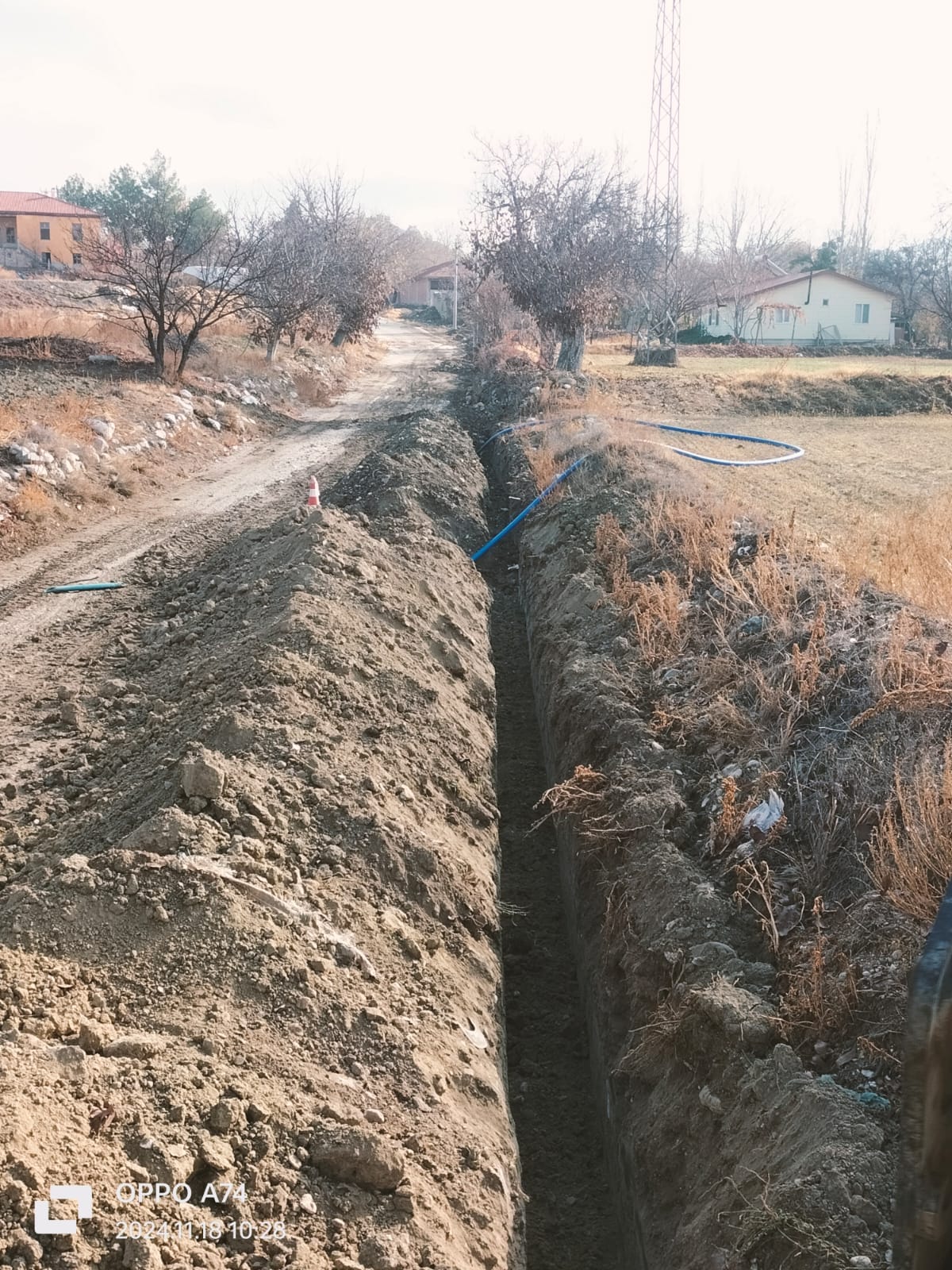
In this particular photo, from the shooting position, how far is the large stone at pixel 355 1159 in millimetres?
3336

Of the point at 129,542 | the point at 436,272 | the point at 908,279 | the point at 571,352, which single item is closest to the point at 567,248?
the point at 571,352

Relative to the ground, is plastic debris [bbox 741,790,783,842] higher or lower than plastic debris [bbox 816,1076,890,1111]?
higher

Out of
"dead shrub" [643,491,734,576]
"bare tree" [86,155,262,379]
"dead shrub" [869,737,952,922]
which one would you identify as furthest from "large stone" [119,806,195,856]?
"bare tree" [86,155,262,379]

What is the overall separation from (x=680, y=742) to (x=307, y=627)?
256cm

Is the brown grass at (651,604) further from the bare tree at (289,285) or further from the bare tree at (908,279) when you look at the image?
the bare tree at (908,279)

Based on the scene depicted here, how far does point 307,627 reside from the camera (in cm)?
694

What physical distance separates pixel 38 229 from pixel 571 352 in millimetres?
39951

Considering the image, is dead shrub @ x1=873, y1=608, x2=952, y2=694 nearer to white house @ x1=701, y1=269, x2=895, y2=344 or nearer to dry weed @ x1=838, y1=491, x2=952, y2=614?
dry weed @ x1=838, y1=491, x2=952, y2=614

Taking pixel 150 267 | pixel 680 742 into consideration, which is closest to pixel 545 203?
pixel 150 267

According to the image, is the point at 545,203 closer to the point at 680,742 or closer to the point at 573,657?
the point at 573,657

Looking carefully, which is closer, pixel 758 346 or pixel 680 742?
pixel 680 742

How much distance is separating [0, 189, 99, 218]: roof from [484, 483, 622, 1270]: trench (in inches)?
2198

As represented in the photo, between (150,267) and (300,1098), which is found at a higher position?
(150,267)

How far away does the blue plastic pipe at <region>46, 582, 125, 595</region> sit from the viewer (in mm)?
9719
